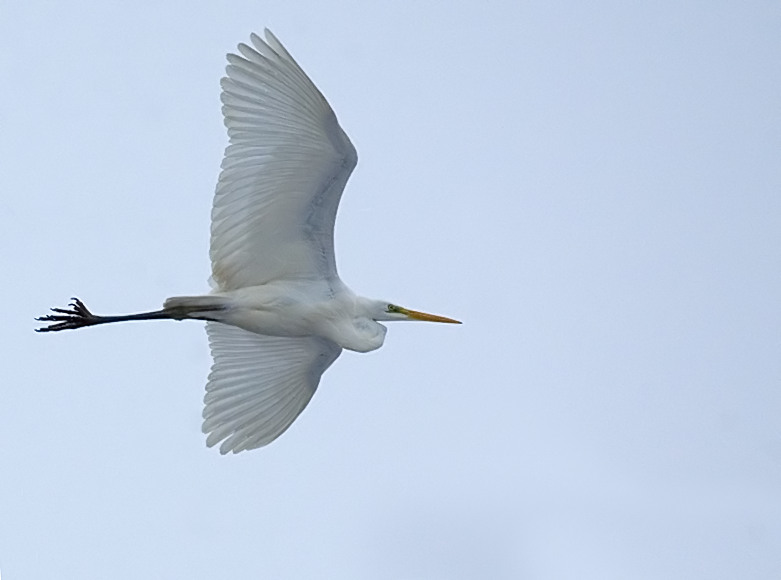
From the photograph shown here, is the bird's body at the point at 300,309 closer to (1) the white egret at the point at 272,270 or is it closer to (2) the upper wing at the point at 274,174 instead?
(1) the white egret at the point at 272,270

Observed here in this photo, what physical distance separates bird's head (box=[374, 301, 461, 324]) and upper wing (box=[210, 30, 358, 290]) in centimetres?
45

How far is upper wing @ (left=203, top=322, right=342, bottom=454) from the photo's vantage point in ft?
36.8

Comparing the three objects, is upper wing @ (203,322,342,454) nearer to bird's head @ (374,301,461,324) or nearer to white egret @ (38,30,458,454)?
white egret @ (38,30,458,454)

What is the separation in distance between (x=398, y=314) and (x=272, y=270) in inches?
40.6

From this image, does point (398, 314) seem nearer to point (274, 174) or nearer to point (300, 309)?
point (300, 309)

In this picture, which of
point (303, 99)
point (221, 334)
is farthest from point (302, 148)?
point (221, 334)

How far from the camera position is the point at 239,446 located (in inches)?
442

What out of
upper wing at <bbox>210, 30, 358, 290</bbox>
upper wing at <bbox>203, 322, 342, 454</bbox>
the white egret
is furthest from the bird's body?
upper wing at <bbox>203, 322, 342, 454</bbox>

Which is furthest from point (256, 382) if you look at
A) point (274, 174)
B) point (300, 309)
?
point (274, 174)

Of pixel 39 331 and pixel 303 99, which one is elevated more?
pixel 303 99

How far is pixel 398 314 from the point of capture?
35.6ft

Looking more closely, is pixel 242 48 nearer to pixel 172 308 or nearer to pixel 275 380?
pixel 172 308

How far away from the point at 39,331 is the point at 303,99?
3.26 metres

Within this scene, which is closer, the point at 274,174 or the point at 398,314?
the point at 274,174
